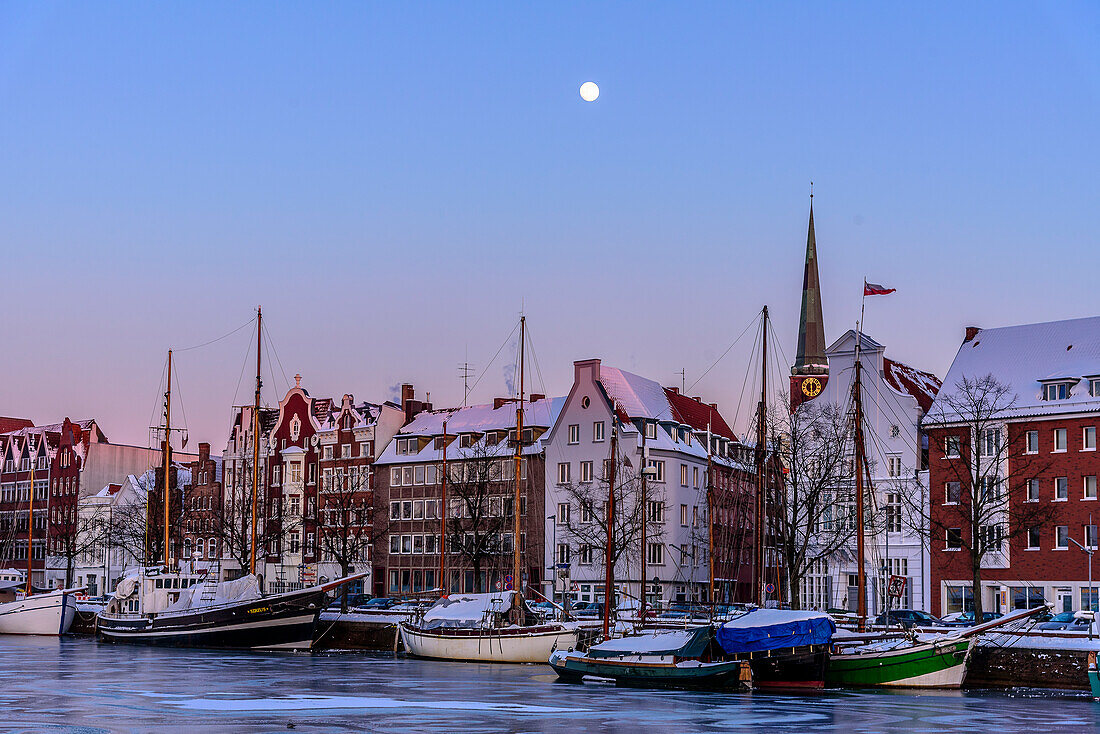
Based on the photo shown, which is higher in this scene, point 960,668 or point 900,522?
point 900,522

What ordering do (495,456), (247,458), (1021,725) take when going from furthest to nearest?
1. (247,458)
2. (495,456)
3. (1021,725)

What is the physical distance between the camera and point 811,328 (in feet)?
402

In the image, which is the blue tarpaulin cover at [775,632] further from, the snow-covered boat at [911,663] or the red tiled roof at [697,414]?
the red tiled roof at [697,414]

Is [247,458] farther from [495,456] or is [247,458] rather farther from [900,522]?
[900,522]

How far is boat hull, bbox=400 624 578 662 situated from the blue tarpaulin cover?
15.6 m

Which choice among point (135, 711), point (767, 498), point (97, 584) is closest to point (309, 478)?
point (97, 584)

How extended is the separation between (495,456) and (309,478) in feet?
80.0

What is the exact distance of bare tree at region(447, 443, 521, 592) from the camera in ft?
362

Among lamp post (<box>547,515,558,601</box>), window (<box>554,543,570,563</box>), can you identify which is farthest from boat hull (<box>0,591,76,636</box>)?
window (<box>554,543,570,563</box>)

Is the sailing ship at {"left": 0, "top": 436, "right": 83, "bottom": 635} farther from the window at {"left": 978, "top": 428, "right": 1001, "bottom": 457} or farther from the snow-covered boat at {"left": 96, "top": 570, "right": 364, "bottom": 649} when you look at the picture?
the window at {"left": 978, "top": 428, "right": 1001, "bottom": 457}

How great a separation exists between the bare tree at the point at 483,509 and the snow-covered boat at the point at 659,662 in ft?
150

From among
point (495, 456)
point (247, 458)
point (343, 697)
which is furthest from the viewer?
point (247, 458)

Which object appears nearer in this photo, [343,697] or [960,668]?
[343,697]

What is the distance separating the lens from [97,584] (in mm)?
154875
